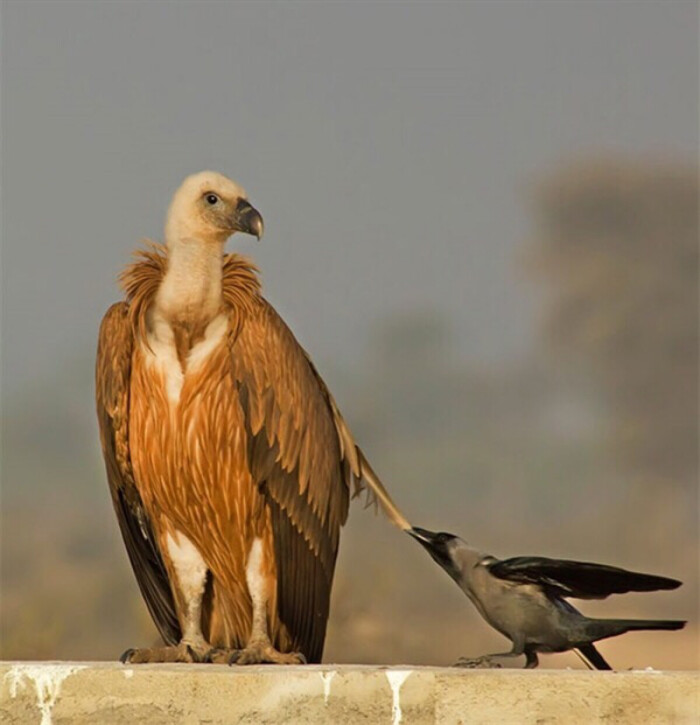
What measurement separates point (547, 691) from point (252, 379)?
3.28 feet

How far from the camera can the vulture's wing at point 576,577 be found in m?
4.15

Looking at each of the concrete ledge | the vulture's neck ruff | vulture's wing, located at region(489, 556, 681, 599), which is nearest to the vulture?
the vulture's neck ruff

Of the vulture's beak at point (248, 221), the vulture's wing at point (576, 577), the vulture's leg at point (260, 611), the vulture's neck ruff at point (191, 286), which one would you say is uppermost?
the vulture's beak at point (248, 221)

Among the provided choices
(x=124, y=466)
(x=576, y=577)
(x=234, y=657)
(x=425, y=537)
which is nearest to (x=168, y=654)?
(x=234, y=657)

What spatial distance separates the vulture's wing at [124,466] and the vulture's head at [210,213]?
0.77 feet

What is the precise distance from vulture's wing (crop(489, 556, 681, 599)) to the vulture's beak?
97 centimetres

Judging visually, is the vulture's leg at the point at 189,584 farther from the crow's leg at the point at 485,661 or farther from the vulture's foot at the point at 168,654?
the crow's leg at the point at 485,661

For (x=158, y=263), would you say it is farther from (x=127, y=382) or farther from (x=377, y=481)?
(x=377, y=481)

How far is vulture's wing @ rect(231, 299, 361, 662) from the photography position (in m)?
4.19

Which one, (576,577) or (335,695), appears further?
(576,577)

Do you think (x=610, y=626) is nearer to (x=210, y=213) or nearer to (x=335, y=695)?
(x=335, y=695)

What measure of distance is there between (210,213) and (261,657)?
1.06 metres

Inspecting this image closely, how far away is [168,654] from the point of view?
4.22m

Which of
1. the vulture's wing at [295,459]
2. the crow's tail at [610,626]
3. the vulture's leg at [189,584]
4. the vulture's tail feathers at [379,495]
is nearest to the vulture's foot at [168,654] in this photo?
the vulture's leg at [189,584]
